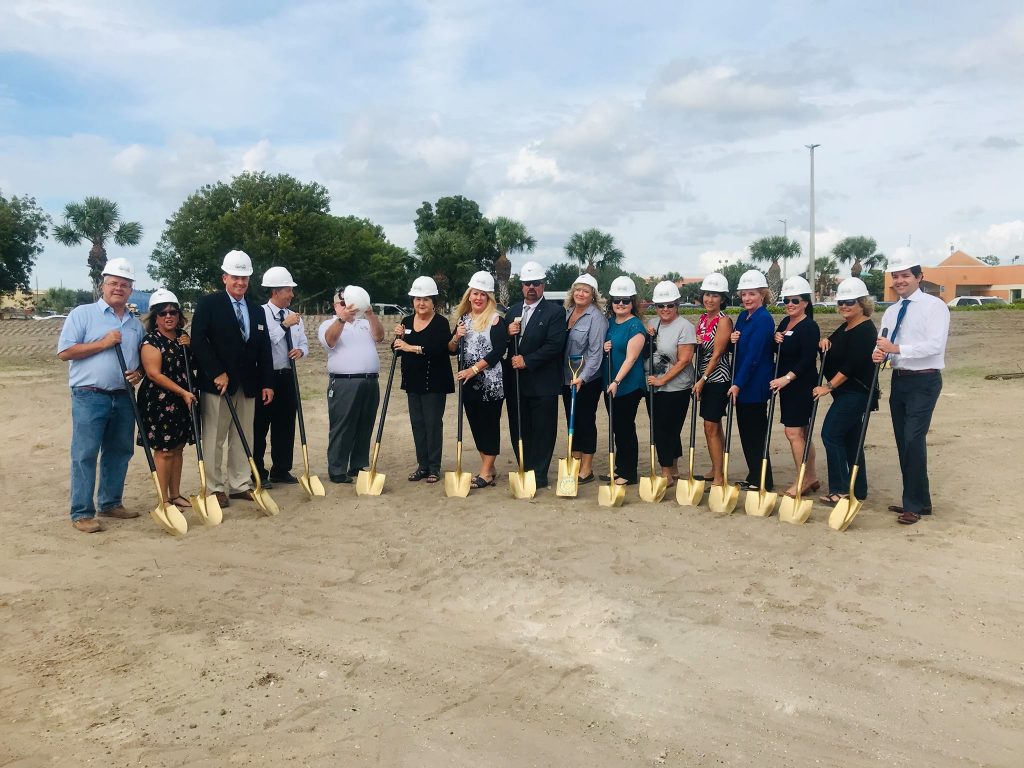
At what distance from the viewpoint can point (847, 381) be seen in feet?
20.8

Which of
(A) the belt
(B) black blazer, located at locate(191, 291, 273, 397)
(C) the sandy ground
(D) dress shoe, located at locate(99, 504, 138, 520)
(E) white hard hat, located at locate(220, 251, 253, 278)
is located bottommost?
(C) the sandy ground

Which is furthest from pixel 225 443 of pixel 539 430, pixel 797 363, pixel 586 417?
pixel 797 363

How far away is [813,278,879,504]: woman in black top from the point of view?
617 cm

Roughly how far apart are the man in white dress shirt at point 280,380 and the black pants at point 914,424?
4.76 meters

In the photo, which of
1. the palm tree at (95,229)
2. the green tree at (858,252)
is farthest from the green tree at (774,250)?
the palm tree at (95,229)

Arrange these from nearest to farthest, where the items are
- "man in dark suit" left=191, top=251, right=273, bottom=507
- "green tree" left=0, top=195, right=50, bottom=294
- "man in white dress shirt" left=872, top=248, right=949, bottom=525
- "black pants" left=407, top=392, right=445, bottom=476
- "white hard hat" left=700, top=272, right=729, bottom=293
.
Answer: "man in white dress shirt" left=872, top=248, right=949, bottom=525 < "man in dark suit" left=191, top=251, right=273, bottom=507 < "white hard hat" left=700, top=272, right=729, bottom=293 < "black pants" left=407, top=392, right=445, bottom=476 < "green tree" left=0, top=195, right=50, bottom=294

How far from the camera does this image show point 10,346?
73.7ft

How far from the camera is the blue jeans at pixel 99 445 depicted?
5883 millimetres

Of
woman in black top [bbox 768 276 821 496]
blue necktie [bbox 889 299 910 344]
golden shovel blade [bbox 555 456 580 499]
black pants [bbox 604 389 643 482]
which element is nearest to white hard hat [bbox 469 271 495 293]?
black pants [bbox 604 389 643 482]

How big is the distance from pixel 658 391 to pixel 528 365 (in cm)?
113

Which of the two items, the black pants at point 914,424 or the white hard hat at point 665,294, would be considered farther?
the white hard hat at point 665,294

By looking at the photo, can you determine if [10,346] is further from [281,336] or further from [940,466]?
[940,466]

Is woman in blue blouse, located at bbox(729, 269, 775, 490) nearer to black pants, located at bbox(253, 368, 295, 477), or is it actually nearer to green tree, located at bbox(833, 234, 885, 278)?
black pants, located at bbox(253, 368, 295, 477)

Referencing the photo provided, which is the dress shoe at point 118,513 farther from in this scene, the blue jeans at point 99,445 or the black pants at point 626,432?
the black pants at point 626,432
